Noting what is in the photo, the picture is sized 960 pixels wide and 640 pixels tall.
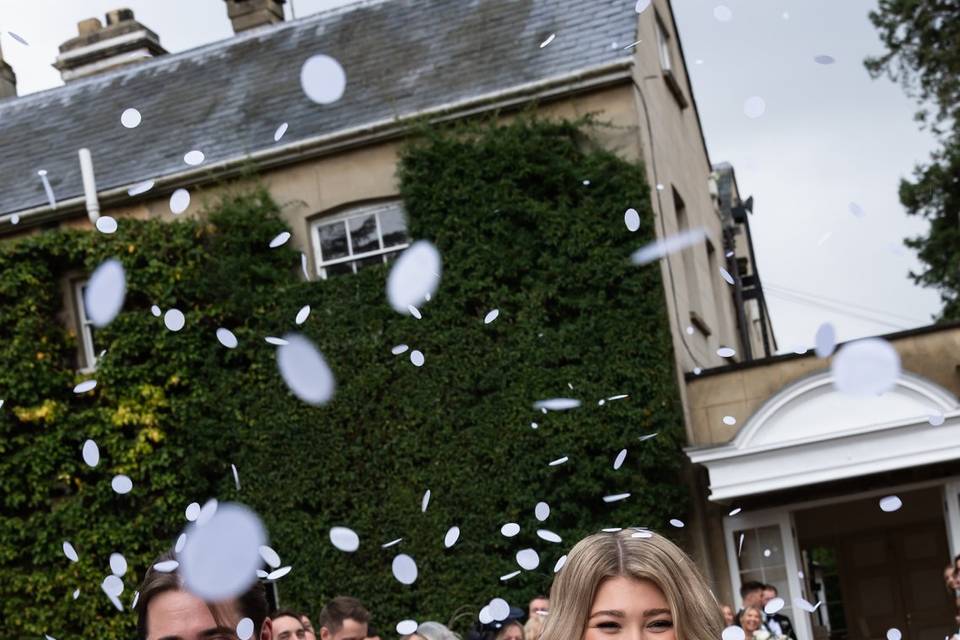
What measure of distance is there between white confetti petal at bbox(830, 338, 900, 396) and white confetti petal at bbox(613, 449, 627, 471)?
78.4 inches

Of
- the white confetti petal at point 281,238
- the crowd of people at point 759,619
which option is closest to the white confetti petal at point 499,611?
the crowd of people at point 759,619

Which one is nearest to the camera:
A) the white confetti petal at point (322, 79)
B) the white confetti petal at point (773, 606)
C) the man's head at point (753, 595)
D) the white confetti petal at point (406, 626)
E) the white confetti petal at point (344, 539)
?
the white confetti petal at point (773, 606)

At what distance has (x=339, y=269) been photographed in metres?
15.1

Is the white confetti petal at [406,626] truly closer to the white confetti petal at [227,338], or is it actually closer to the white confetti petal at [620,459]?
the white confetti petal at [620,459]

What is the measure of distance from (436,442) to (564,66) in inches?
150

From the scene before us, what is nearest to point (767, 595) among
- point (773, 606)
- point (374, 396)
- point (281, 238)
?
point (773, 606)

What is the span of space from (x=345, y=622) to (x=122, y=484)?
7871mm

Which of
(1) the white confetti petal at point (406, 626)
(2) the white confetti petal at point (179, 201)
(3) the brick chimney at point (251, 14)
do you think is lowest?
(1) the white confetti petal at point (406, 626)

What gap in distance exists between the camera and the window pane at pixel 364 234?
1494 cm

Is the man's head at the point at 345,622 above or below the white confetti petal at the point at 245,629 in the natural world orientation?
below

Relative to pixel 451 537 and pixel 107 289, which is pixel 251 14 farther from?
pixel 451 537

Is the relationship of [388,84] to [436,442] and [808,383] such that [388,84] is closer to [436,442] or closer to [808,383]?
[436,442]

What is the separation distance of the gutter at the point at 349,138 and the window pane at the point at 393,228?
0.74m

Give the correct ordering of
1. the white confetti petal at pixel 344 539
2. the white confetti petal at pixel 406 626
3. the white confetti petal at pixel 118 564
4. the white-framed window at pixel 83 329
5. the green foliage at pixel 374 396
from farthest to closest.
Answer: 1. the white-framed window at pixel 83 329
2. the white confetti petal at pixel 118 564
3. the white confetti petal at pixel 344 539
4. the green foliage at pixel 374 396
5. the white confetti petal at pixel 406 626
